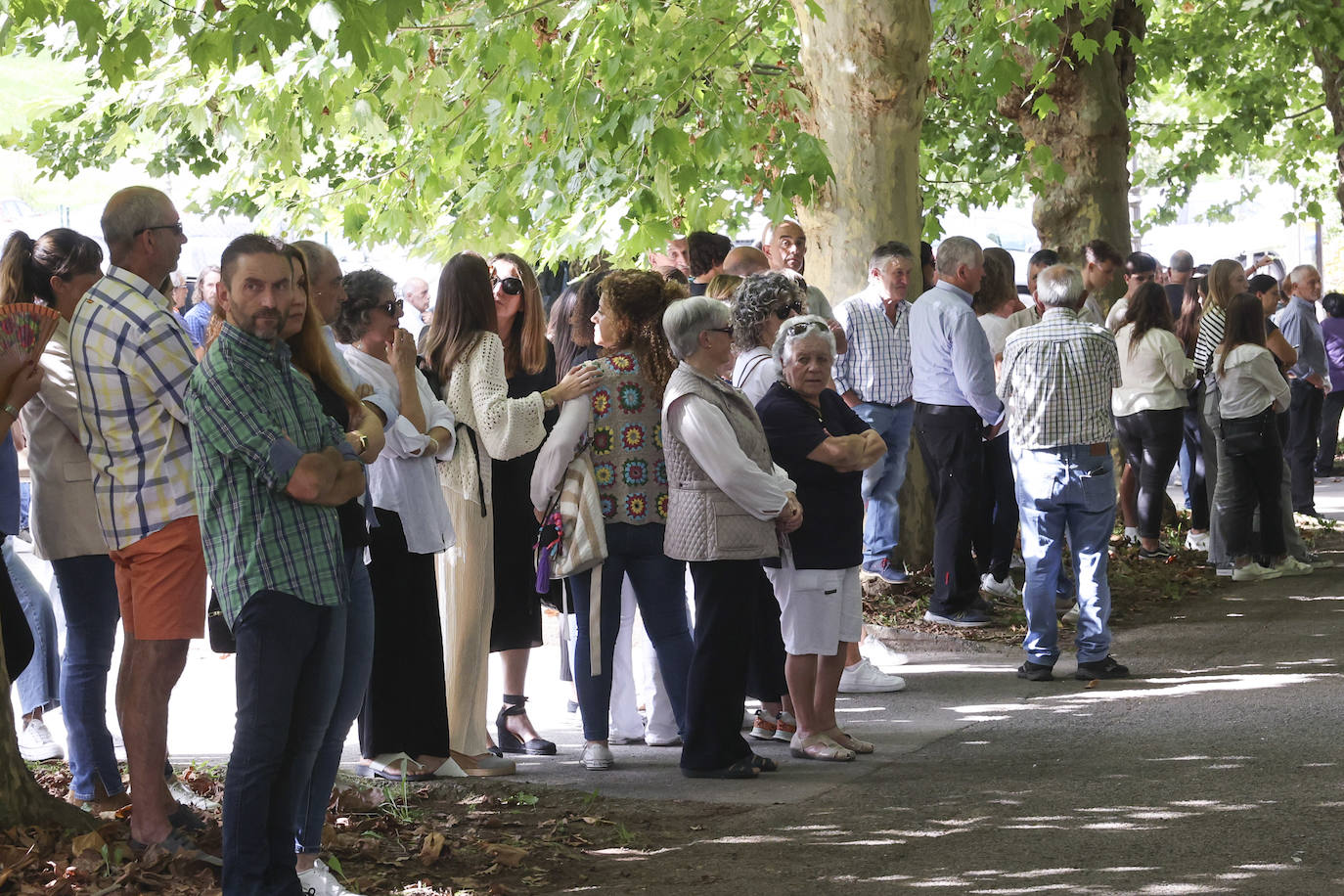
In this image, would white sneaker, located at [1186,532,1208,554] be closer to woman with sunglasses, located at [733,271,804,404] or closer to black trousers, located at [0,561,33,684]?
woman with sunglasses, located at [733,271,804,404]

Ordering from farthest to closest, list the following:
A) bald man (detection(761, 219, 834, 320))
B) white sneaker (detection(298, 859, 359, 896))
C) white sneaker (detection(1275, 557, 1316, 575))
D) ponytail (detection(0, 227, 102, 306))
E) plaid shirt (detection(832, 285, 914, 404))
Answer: white sneaker (detection(1275, 557, 1316, 575)), plaid shirt (detection(832, 285, 914, 404)), bald man (detection(761, 219, 834, 320)), ponytail (detection(0, 227, 102, 306)), white sneaker (detection(298, 859, 359, 896))

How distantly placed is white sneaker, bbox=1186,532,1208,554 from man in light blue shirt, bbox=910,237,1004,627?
3.63 metres

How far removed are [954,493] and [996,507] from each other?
0.94 meters

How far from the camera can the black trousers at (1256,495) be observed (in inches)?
454

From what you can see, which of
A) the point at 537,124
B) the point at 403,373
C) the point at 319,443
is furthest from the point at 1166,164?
the point at 319,443

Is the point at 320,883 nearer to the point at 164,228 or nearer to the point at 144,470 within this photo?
the point at 144,470

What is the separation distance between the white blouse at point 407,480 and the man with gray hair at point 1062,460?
3.58 metres

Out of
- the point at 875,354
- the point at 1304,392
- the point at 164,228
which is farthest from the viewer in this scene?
the point at 1304,392

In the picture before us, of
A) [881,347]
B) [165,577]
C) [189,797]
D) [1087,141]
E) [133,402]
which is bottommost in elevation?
[189,797]

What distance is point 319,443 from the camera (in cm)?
475

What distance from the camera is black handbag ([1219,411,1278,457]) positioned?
11.4 meters

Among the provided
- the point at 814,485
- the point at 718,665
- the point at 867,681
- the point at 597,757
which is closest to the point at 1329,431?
the point at 867,681

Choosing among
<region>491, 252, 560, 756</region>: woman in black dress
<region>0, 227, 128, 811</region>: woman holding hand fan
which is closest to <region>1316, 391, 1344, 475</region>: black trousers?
<region>491, 252, 560, 756</region>: woman in black dress

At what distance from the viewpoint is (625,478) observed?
22.9ft
